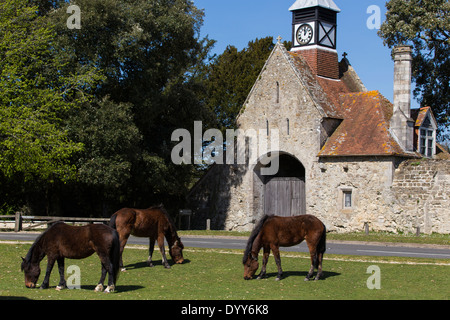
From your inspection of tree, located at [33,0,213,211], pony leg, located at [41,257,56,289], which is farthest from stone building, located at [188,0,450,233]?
pony leg, located at [41,257,56,289]

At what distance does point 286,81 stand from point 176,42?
718cm

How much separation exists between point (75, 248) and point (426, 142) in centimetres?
2959

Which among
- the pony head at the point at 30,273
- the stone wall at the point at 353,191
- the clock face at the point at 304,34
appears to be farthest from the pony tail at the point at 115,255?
the clock face at the point at 304,34

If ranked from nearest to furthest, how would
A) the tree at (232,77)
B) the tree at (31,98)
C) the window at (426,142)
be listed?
the tree at (31,98) < the window at (426,142) < the tree at (232,77)

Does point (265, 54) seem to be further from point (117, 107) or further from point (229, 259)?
point (229, 259)

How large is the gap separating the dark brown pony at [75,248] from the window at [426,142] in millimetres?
28743

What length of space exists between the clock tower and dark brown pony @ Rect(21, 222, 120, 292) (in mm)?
29985

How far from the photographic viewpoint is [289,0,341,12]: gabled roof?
41094mm

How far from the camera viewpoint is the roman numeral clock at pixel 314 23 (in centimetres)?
4112

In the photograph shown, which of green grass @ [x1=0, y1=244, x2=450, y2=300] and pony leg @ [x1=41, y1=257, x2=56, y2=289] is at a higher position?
pony leg @ [x1=41, y1=257, x2=56, y2=289]

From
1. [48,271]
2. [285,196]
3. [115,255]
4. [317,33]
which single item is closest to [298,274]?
[115,255]

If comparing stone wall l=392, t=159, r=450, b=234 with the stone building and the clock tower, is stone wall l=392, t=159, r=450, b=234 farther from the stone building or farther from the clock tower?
the clock tower

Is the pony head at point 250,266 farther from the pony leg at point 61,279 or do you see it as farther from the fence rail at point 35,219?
the fence rail at point 35,219

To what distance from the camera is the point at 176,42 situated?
37938 mm
